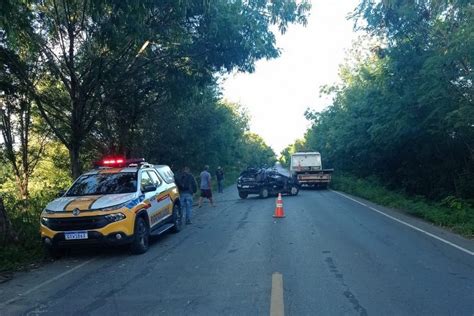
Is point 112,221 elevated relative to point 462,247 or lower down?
elevated

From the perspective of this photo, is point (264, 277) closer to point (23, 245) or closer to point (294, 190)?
point (23, 245)

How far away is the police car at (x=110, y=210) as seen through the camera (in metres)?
9.32

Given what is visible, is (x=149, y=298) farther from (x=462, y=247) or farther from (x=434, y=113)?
(x=434, y=113)

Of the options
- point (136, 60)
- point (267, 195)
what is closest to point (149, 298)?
point (136, 60)

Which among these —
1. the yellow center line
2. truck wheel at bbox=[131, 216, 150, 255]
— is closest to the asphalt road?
the yellow center line

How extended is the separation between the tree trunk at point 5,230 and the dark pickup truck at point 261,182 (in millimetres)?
15985

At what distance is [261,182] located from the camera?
83.9ft

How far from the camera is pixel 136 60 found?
1541cm

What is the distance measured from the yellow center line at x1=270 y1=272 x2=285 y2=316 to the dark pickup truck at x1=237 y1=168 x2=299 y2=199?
17.9 meters

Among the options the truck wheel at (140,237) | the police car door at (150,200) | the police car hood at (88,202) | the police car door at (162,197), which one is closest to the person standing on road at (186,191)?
the police car door at (162,197)

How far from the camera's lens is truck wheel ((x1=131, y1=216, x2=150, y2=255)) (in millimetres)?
9773

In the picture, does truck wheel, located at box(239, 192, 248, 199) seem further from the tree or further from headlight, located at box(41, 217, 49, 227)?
headlight, located at box(41, 217, 49, 227)

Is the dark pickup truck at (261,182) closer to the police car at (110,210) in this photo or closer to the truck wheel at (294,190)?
the truck wheel at (294,190)

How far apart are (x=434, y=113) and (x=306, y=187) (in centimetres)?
1986
